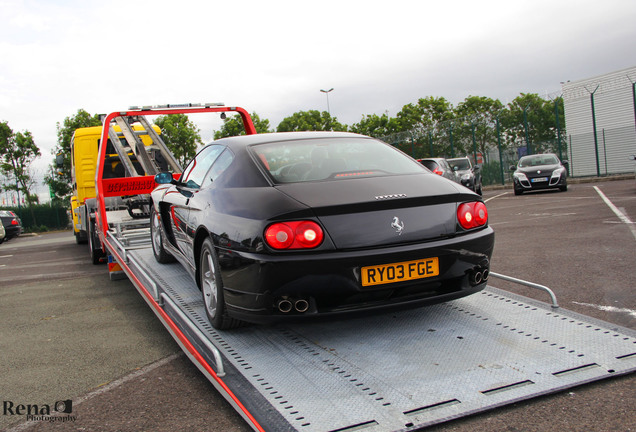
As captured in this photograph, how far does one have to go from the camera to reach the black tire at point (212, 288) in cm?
359

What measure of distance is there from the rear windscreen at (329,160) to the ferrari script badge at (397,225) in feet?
1.78

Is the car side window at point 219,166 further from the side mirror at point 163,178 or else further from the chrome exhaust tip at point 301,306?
the chrome exhaust tip at point 301,306

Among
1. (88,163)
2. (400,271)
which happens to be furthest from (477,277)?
(88,163)

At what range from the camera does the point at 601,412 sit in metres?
2.58

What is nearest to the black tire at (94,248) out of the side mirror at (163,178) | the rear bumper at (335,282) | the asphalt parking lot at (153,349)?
the asphalt parking lot at (153,349)

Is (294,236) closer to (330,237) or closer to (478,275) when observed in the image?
(330,237)

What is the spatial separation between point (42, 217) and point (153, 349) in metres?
33.6

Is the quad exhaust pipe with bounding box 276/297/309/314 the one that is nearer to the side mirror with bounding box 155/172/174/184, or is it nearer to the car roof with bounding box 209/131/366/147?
the car roof with bounding box 209/131/366/147

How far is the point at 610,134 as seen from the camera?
2380 cm

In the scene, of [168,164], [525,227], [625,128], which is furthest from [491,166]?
[168,164]

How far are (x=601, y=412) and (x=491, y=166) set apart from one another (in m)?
26.9

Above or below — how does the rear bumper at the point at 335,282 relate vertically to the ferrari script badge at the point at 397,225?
below

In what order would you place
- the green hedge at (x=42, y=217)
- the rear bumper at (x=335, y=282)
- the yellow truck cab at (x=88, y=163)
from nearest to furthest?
the rear bumper at (x=335, y=282), the yellow truck cab at (x=88, y=163), the green hedge at (x=42, y=217)

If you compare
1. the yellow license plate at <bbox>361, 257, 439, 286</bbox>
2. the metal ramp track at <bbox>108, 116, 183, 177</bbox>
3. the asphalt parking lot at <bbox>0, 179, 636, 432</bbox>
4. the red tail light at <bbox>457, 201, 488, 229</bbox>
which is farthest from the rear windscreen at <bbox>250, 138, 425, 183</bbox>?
the metal ramp track at <bbox>108, 116, 183, 177</bbox>
